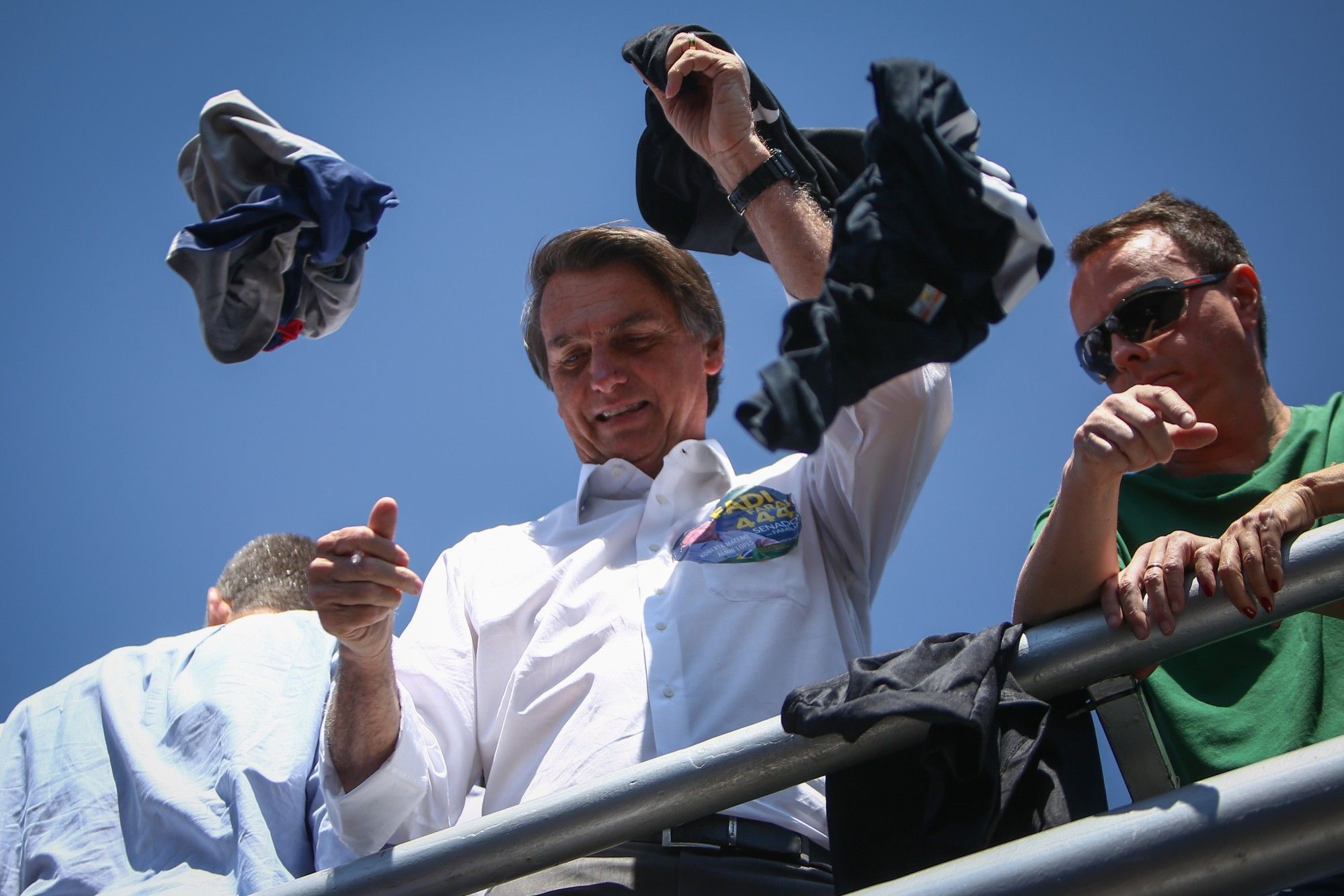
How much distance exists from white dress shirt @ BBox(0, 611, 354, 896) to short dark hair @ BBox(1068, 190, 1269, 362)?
195 centimetres

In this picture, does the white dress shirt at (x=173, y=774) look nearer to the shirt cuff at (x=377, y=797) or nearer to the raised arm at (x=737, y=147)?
the shirt cuff at (x=377, y=797)

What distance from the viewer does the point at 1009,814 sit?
163 centimetres

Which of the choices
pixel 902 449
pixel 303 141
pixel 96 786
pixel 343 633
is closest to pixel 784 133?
pixel 902 449

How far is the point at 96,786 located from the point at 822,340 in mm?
1812

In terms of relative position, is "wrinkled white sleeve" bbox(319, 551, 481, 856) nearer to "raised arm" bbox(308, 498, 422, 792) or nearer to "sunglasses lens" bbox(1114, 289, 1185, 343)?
"raised arm" bbox(308, 498, 422, 792)

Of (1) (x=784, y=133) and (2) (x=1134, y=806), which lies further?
(1) (x=784, y=133)

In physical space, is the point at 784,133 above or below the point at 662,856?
above

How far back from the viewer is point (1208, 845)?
1.32m

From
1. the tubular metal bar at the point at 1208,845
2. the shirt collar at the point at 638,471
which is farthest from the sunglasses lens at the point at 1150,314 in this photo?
the tubular metal bar at the point at 1208,845

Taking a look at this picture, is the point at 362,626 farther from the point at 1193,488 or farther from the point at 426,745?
the point at 1193,488

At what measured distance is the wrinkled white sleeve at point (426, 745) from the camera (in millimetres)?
2291

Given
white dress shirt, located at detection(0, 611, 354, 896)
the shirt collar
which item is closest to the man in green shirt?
the shirt collar

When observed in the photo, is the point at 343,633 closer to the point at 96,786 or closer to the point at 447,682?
the point at 447,682

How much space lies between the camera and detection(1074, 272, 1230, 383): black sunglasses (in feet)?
8.54
